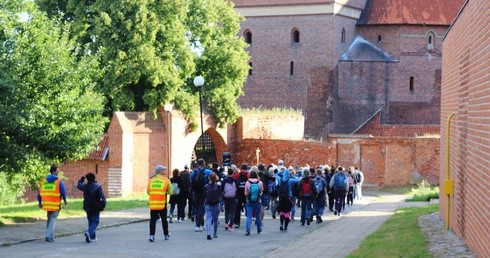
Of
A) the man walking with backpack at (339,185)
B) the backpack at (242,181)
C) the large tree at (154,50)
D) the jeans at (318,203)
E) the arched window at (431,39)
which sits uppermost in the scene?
the arched window at (431,39)

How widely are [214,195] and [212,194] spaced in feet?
0.17

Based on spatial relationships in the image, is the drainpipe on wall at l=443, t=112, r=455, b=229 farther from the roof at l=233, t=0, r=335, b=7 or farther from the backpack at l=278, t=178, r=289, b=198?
the roof at l=233, t=0, r=335, b=7

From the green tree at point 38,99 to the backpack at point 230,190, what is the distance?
12.6 ft

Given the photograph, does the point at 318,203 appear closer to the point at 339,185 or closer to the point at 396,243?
the point at 339,185

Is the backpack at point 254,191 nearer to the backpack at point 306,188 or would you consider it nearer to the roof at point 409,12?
the backpack at point 306,188

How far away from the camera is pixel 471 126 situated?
1591 centimetres

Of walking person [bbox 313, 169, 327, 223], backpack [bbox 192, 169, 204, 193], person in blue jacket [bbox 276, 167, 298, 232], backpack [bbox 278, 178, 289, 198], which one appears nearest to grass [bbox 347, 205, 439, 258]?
person in blue jacket [bbox 276, 167, 298, 232]

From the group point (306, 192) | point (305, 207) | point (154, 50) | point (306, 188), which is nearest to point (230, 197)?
point (306, 192)

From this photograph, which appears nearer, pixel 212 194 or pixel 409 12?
pixel 212 194

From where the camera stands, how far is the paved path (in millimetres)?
19094

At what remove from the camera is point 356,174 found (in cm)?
4000

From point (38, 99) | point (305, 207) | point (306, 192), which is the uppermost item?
point (38, 99)

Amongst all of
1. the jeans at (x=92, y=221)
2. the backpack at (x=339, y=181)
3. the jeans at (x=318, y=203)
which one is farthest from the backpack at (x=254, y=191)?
the backpack at (x=339, y=181)

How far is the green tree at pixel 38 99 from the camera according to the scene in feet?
77.0
